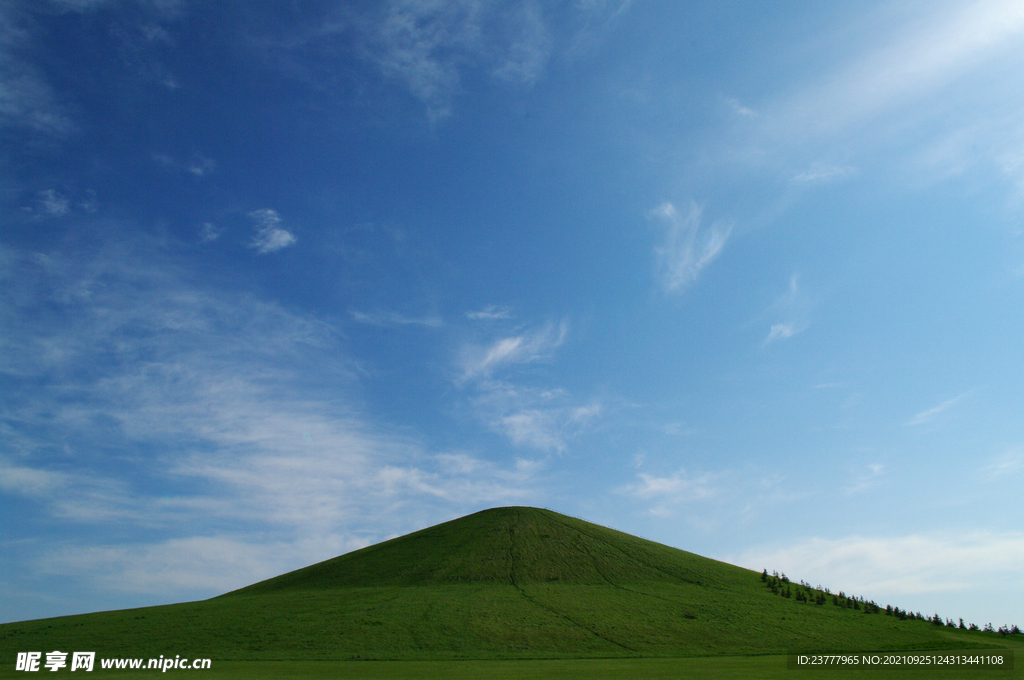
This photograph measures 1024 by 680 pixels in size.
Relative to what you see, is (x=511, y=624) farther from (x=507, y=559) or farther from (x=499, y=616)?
(x=507, y=559)

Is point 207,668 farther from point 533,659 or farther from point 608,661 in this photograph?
point 608,661

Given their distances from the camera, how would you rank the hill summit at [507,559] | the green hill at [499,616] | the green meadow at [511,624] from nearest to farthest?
the green meadow at [511,624]
the green hill at [499,616]
the hill summit at [507,559]

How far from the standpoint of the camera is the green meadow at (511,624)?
40.8 metres

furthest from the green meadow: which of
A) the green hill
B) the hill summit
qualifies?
the hill summit

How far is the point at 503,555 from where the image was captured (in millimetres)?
80125

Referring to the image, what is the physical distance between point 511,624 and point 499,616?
243cm

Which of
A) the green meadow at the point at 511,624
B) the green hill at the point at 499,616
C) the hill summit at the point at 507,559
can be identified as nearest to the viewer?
the green meadow at the point at 511,624

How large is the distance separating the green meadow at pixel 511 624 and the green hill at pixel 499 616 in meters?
0.23

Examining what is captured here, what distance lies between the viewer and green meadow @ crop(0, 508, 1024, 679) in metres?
40.8

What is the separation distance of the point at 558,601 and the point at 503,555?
1926 cm

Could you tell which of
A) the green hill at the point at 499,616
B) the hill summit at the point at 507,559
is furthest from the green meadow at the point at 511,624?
the hill summit at the point at 507,559

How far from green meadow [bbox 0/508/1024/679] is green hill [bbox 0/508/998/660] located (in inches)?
9.0

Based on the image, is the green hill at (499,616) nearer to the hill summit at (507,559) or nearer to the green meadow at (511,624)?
the green meadow at (511,624)

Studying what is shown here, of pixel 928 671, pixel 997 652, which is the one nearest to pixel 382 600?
pixel 928 671
